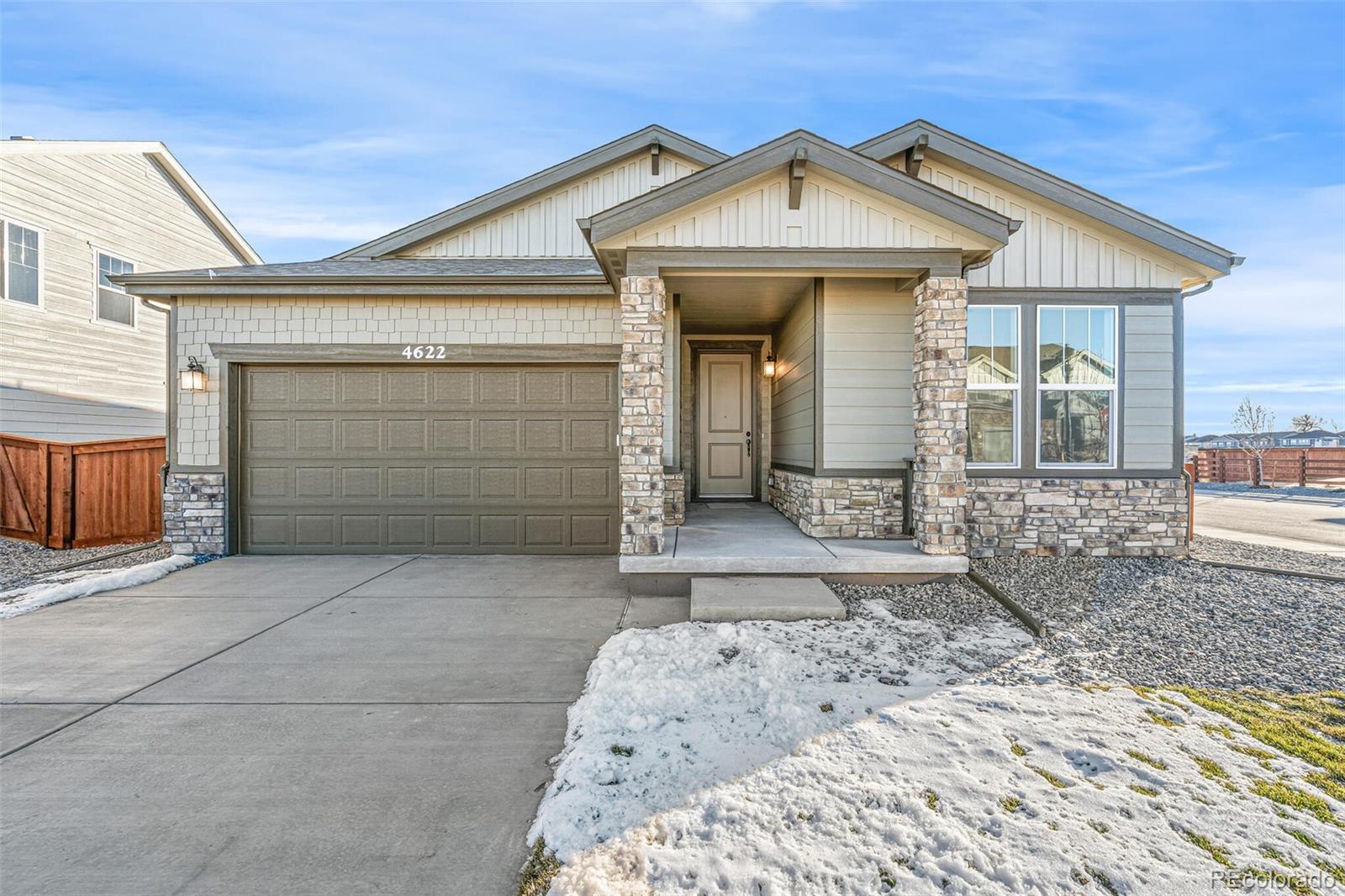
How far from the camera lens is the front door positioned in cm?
949

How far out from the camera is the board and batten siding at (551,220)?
863 centimetres

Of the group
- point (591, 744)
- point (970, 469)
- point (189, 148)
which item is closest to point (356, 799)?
point (591, 744)

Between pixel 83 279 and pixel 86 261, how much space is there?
0.33m

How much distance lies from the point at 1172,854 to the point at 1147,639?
8.39ft

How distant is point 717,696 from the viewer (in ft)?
9.95

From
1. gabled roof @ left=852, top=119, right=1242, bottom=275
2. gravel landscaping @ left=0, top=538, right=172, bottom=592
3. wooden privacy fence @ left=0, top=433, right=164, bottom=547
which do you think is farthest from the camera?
wooden privacy fence @ left=0, top=433, right=164, bottom=547

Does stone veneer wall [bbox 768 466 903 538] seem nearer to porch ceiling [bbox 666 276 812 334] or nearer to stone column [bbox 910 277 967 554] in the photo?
stone column [bbox 910 277 967 554]

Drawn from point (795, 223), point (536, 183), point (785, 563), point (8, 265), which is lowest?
point (785, 563)

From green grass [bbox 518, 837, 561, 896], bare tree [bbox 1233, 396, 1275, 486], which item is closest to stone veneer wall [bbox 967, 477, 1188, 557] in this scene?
green grass [bbox 518, 837, 561, 896]

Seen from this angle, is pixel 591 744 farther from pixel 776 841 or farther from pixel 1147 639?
pixel 1147 639

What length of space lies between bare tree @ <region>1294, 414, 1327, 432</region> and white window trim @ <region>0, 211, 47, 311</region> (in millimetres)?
34396

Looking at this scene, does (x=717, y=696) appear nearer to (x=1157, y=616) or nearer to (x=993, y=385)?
(x=1157, y=616)

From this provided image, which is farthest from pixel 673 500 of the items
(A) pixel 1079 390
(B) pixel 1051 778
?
(B) pixel 1051 778

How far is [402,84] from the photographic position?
974 cm
